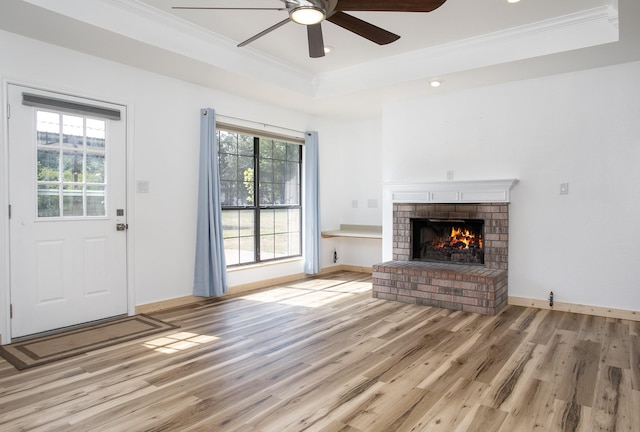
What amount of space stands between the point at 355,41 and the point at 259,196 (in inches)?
97.8

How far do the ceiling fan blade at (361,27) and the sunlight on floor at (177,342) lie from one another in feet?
8.96

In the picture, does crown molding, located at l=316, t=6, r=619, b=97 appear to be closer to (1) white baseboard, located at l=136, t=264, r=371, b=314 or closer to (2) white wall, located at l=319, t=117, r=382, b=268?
(2) white wall, located at l=319, t=117, r=382, b=268

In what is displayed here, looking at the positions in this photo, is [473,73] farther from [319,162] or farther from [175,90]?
[175,90]

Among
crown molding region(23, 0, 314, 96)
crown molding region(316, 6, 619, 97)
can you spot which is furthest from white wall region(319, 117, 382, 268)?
crown molding region(23, 0, 314, 96)

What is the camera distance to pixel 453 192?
5070mm

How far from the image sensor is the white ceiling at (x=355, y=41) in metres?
3.41

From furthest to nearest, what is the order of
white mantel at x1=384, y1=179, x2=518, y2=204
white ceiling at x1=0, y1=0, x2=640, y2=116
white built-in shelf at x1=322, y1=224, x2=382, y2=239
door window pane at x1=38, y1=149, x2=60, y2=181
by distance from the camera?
white built-in shelf at x1=322, y1=224, x2=382, y2=239
white mantel at x1=384, y1=179, x2=518, y2=204
door window pane at x1=38, y1=149, x2=60, y2=181
white ceiling at x1=0, y1=0, x2=640, y2=116

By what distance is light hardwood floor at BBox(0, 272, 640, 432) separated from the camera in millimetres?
2230

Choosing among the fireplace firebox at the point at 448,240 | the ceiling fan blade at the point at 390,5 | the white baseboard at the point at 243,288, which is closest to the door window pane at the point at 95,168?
the white baseboard at the point at 243,288

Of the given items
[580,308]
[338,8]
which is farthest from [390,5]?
[580,308]

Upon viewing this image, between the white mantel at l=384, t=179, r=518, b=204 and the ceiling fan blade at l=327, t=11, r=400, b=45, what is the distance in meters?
2.42

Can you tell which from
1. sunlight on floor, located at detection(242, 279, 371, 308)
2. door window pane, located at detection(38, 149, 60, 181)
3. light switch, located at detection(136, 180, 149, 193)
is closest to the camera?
door window pane, located at detection(38, 149, 60, 181)

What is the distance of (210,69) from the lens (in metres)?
4.33

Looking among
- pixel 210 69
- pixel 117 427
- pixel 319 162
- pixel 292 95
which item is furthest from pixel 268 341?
pixel 319 162
